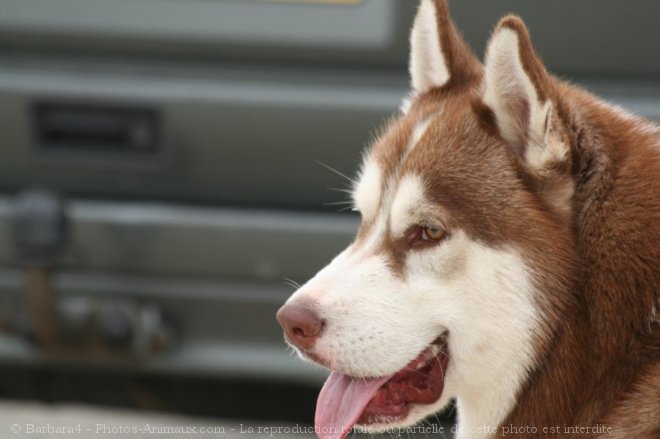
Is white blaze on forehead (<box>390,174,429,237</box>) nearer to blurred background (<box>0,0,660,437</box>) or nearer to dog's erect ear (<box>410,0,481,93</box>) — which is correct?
dog's erect ear (<box>410,0,481,93</box>)

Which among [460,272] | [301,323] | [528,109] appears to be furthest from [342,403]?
[528,109]

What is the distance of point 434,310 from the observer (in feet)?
10.9

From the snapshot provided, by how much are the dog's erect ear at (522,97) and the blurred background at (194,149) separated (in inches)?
50.2

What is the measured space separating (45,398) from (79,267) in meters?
→ 1.23

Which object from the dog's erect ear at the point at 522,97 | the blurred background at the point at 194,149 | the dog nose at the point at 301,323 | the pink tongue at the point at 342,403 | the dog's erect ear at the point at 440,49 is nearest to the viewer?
the dog's erect ear at the point at 522,97

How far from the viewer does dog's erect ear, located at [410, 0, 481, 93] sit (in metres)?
3.69

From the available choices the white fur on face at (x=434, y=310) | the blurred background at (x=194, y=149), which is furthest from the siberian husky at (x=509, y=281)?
the blurred background at (x=194, y=149)

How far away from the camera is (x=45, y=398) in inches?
229

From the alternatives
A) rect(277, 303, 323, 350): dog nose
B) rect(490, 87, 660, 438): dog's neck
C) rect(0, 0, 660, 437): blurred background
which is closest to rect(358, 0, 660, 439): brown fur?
rect(490, 87, 660, 438): dog's neck

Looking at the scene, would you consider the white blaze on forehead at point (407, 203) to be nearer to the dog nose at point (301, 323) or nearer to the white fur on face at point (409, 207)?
the white fur on face at point (409, 207)

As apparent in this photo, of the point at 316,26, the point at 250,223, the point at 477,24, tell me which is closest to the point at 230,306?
the point at 250,223

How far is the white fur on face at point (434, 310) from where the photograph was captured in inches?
129

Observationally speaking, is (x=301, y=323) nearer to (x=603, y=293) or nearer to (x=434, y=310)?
(x=434, y=310)

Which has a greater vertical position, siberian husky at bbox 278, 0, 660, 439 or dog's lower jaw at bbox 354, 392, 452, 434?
siberian husky at bbox 278, 0, 660, 439
